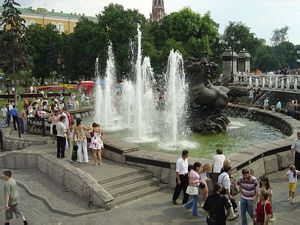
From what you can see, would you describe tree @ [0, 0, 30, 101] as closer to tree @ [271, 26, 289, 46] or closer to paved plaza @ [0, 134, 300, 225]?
paved plaza @ [0, 134, 300, 225]

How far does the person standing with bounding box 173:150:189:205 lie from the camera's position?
9031 millimetres

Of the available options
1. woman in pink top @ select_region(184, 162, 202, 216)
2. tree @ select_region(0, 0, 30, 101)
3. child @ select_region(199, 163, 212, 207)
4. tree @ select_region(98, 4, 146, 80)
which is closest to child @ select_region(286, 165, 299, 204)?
child @ select_region(199, 163, 212, 207)

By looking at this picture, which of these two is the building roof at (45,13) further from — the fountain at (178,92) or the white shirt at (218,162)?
the white shirt at (218,162)

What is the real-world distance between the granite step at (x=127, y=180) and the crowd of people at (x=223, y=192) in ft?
4.15

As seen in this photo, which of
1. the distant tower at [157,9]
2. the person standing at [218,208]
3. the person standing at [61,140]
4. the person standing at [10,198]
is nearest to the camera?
the person standing at [218,208]

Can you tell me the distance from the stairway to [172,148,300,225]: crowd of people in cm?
93

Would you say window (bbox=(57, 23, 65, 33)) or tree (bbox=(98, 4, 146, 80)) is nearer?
tree (bbox=(98, 4, 146, 80))

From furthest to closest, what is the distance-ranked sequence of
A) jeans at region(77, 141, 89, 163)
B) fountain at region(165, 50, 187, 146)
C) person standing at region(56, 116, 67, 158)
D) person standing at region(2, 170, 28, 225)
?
fountain at region(165, 50, 187, 146), person standing at region(56, 116, 67, 158), jeans at region(77, 141, 89, 163), person standing at region(2, 170, 28, 225)

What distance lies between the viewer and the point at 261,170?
1120 centimetres

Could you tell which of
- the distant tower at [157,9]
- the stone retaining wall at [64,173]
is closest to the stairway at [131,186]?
the stone retaining wall at [64,173]

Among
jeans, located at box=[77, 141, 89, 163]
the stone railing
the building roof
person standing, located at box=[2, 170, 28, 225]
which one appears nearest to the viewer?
person standing, located at box=[2, 170, 28, 225]

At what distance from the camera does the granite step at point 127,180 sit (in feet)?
32.0

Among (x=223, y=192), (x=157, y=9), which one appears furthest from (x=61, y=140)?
(x=157, y=9)

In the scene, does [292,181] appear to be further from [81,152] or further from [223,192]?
[81,152]
